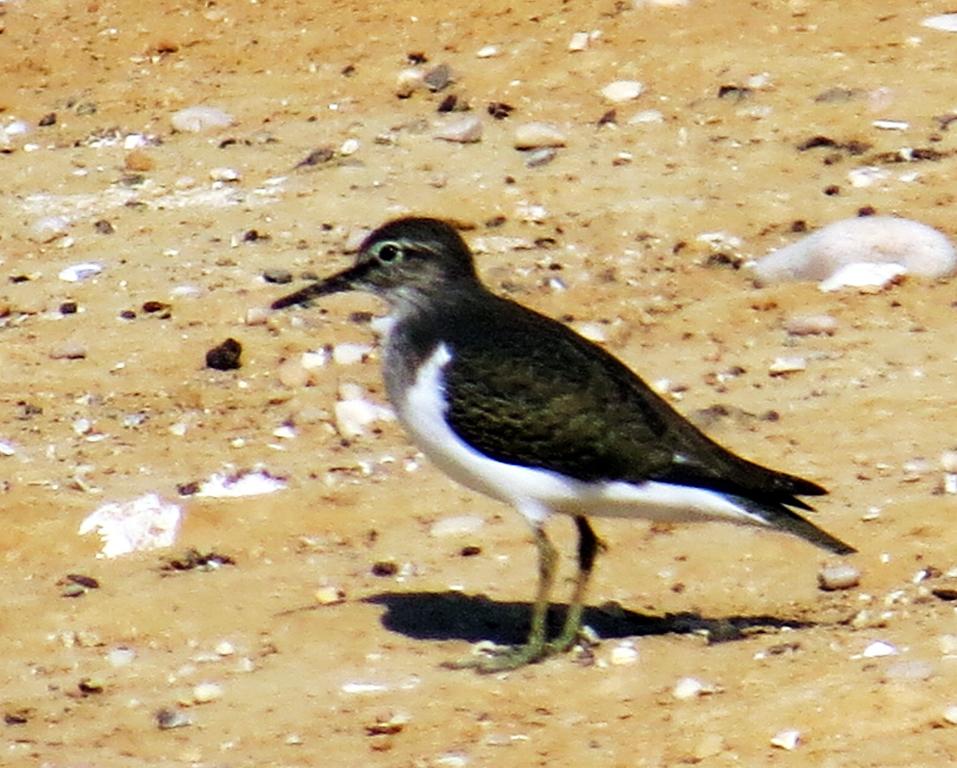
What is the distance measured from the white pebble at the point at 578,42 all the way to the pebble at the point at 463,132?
39.3 inches

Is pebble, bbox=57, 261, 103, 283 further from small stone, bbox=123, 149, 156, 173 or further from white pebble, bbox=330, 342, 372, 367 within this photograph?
white pebble, bbox=330, 342, 372, 367

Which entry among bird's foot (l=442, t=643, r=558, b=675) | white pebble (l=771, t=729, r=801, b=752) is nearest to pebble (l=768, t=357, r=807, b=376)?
bird's foot (l=442, t=643, r=558, b=675)

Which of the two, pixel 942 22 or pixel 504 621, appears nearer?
pixel 504 621

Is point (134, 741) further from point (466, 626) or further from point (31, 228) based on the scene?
point (31, 228)

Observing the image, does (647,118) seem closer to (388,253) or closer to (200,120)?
(200,120)

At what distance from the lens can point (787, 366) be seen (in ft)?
31.2

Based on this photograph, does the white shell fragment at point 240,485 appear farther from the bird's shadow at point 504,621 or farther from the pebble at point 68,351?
the pebble at point 68,351

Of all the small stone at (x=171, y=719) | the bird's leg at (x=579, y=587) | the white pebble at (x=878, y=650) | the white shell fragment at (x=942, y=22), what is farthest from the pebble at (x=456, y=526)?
the white shell fragment at (x=942, y=22)

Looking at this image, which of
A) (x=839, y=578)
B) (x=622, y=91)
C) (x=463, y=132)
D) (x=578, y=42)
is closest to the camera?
(x=839, y=578)

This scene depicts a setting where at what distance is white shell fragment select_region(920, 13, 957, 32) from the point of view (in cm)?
1262

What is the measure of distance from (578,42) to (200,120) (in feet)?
7.07

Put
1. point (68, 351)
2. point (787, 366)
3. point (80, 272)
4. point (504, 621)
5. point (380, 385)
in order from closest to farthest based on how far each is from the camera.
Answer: point (504, 621), point (787, 366), point (380, 385), point (68, 351), point (80, 272)

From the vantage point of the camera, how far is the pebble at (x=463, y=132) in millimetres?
12016

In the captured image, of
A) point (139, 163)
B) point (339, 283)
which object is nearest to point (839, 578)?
point (339, 283)
